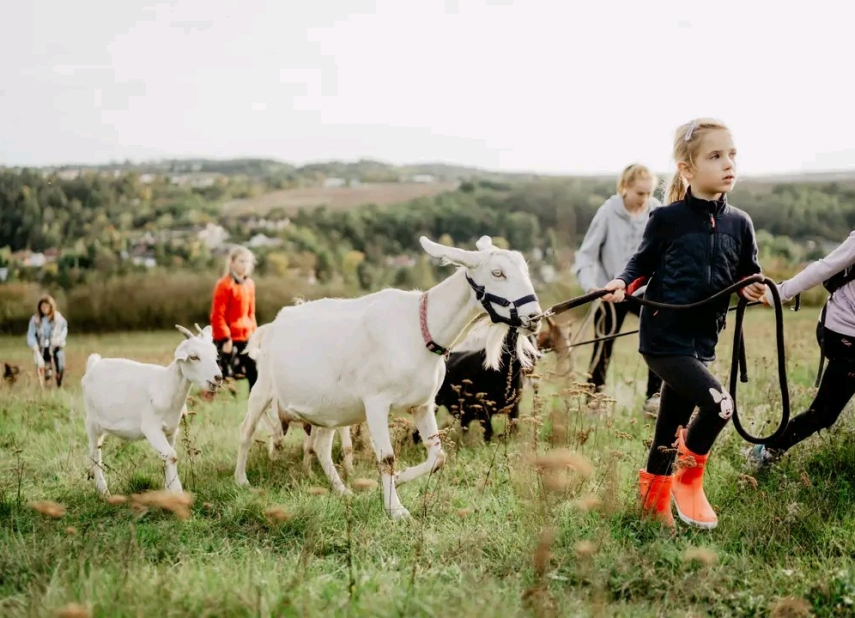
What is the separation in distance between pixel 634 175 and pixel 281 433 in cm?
383

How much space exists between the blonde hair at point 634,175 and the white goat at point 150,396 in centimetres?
389

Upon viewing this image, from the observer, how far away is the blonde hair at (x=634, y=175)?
25.2ft

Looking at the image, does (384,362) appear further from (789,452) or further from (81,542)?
(789,452)

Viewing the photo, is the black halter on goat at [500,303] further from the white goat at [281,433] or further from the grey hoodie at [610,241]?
the grey hoodie at [610,241]

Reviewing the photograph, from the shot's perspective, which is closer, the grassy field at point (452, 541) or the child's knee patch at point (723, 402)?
the grassy field at point (452, 541)

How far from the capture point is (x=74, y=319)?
16.8m

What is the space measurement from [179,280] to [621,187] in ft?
41.8

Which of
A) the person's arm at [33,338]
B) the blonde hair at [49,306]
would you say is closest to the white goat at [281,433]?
the blonde hair at [49,306]

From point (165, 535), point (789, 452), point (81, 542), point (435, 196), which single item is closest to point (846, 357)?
point (789, 452)

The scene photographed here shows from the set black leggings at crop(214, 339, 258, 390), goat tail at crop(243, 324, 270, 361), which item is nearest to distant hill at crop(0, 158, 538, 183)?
black leggings at crop(214, 339, 258, 390)

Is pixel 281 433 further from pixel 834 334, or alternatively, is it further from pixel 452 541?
pixel 834 334

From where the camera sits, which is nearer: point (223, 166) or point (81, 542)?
point (81, 542)

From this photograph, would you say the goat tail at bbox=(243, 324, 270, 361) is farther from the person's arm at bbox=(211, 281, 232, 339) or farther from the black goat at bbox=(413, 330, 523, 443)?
the person's arm at bbox=(211, 281, 232, 339)

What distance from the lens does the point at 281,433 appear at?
270 inches
